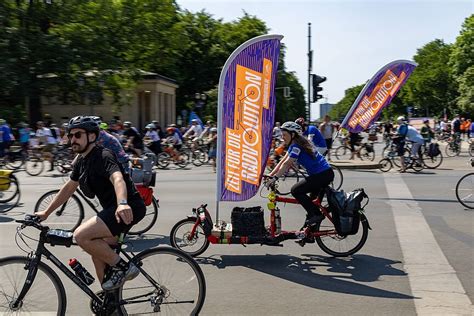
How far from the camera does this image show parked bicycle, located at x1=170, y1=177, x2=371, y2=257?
22.5ft

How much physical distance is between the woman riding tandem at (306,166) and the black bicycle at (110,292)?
291 cm

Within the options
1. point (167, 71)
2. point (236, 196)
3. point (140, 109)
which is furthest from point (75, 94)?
point (236, 196)

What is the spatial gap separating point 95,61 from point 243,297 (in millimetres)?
29491

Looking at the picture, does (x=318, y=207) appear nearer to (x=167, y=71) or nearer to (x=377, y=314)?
(x=377, y=314)

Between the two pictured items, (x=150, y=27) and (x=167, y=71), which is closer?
(x=150, y=27)

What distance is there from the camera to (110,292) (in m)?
4.17

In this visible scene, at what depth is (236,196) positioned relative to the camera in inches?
295

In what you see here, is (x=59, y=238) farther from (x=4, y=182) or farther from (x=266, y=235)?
(x=4, y=182)

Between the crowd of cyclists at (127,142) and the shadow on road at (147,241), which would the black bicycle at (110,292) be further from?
the crowd of cyclists at (127,142)

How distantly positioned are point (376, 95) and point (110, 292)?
39.9 feet

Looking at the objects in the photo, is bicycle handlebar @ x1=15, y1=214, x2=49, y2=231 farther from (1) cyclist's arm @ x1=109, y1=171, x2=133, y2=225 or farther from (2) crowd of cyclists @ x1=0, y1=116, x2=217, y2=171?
(2) crowd of cyclists @ x1=0, y1=116, x2=217, y2=171

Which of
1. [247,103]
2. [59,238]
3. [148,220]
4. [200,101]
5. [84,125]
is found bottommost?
[148,220]

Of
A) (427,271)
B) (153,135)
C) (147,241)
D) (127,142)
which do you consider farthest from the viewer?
(153,135)

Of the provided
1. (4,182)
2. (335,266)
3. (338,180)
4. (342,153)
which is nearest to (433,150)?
(342,153)
